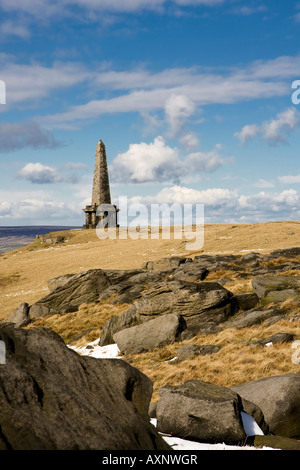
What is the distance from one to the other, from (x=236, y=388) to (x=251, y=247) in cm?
3956

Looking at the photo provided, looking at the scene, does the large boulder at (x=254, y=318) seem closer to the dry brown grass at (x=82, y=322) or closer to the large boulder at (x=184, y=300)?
the large boulder at (x=184, y=300)

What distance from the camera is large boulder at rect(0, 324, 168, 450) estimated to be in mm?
5602

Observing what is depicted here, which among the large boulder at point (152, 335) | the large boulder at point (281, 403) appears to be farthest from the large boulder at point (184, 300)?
the large boulder at point (281, 403)

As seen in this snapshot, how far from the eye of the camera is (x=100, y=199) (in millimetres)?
92938

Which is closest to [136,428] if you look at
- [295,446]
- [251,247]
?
[295,446]

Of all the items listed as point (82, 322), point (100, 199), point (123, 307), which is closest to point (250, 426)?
point (123, 307)

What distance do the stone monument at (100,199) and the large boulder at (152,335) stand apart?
7154 centimetres

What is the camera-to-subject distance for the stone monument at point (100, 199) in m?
92.9

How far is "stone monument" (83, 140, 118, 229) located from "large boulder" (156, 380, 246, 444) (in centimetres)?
8358

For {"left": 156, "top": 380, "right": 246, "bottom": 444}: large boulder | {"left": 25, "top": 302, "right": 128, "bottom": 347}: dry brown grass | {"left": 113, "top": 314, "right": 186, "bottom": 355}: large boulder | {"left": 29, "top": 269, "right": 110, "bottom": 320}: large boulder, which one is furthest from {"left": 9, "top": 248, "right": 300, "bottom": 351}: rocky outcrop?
{"left": 156, "top": 380, "right": 246, "bottom": 444}: large boulder

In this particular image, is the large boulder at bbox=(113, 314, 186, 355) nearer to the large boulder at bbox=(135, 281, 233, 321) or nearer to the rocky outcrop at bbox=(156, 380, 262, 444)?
the large boulder at bbox=(135, 281, 233, 321)

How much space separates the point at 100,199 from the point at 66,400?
87945 millimetres

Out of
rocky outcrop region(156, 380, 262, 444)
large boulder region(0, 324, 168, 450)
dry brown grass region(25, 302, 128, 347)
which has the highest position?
large boulder region(0, 324, 168, 450)

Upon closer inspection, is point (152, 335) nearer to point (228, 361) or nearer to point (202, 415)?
point (228, 361)
